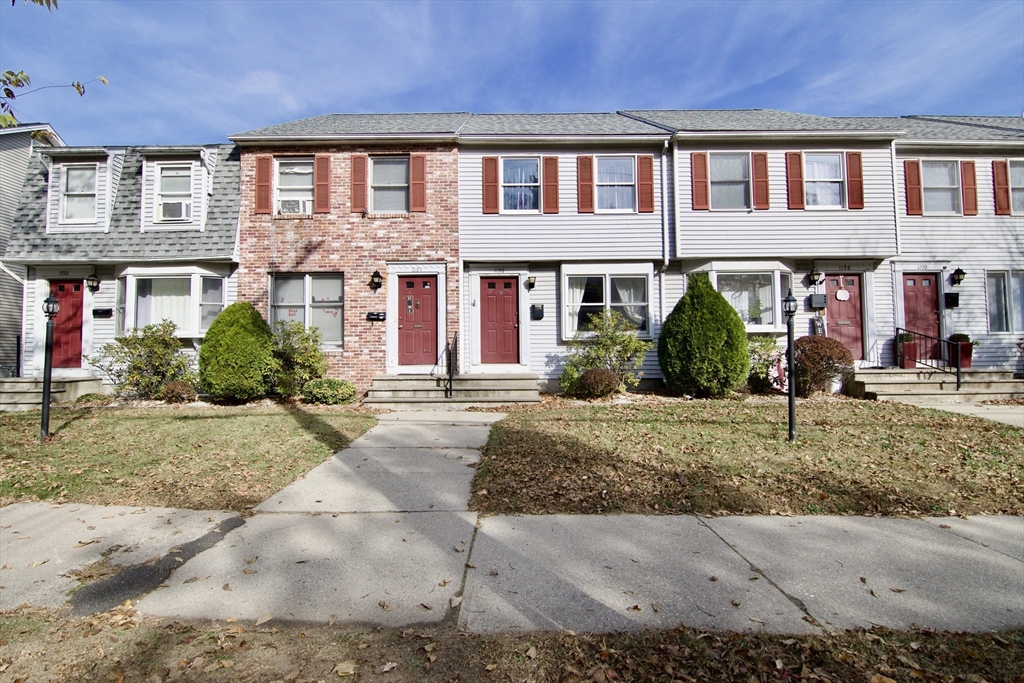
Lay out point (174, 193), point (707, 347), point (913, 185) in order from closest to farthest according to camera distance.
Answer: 1. point (707, 347)
2. point (174, 193)
3. point (913, 185)

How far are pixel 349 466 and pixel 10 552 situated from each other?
277 cm

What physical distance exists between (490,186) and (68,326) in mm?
10771

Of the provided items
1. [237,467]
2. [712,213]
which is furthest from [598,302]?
[237,467]

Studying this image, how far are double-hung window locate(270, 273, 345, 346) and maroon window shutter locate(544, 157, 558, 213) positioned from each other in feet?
17.3

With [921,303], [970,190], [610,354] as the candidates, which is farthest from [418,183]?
[970,190]

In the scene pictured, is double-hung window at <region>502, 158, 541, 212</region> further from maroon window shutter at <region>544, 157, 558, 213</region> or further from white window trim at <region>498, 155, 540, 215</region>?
maroon window shutter at <region>544, 157, 558, 213</region>

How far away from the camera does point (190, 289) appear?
39.5 ft

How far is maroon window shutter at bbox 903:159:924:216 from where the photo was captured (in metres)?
12.8

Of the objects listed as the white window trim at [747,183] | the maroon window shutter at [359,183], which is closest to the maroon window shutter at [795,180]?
the white window trim at [747,183]

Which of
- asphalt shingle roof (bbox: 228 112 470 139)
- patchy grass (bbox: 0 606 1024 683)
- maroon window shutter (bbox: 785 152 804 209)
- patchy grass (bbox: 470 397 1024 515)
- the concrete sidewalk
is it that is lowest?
patchy grass (bbox: 0 606 1024 683)

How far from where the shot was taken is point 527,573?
10.6ft

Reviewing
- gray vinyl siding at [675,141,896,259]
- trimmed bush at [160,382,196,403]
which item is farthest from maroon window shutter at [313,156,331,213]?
gray vinyl siding at [675,141,896,259]

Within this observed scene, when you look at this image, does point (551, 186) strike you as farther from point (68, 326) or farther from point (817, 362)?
point (68, 326)

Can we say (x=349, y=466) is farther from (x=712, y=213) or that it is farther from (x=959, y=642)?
(x=712, y=213)
